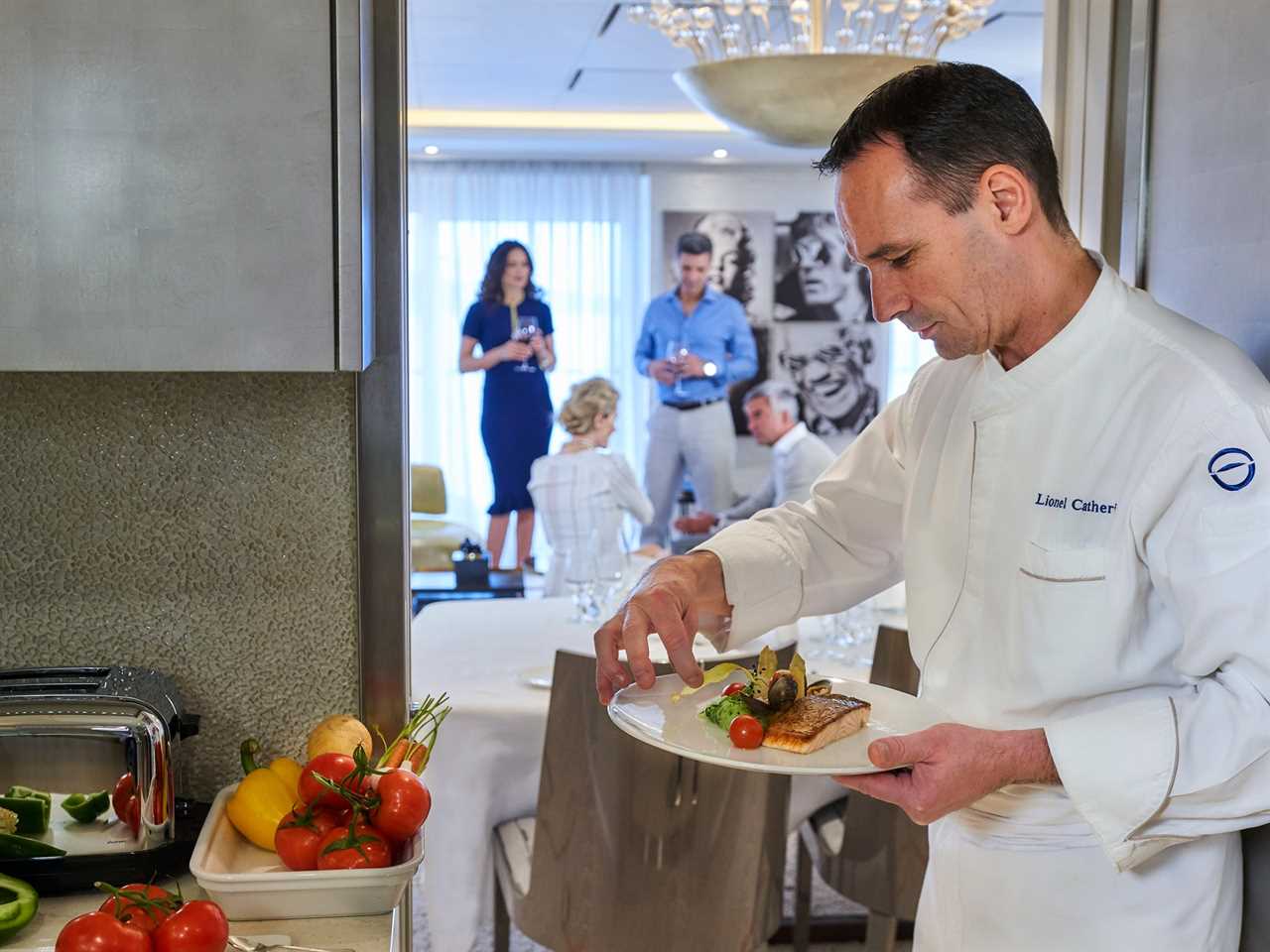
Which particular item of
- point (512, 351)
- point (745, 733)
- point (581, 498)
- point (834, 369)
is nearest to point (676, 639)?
point (745, 733)

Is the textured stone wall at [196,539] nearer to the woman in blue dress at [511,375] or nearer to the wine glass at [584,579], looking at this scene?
the wine glass at [584,579]

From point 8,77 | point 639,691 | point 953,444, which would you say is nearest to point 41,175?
point 8,77

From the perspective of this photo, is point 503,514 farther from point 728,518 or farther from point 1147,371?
point 1147,371

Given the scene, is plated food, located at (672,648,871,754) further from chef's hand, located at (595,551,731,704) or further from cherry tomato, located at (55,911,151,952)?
cherry tomato, located at (55,911,151,952)

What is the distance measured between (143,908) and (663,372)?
5967 mm

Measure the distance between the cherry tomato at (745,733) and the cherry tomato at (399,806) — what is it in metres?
0.31

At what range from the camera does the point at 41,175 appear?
44.6 inches

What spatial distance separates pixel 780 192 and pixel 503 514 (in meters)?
2.55

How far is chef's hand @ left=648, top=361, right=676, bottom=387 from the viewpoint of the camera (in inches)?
273

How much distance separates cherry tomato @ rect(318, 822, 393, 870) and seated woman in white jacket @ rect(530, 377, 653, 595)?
169 cm

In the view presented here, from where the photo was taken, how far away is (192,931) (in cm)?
101

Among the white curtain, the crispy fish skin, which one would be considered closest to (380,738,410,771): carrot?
the crispy fish skin

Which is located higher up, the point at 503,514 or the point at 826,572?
the point at 826,572

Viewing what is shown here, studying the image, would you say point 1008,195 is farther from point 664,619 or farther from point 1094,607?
point 664,619
